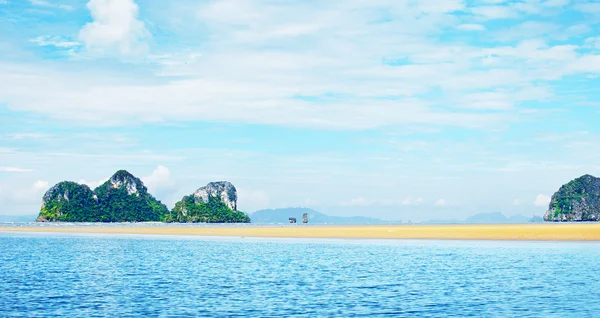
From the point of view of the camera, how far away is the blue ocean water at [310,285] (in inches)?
1245

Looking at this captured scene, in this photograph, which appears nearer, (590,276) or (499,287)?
(499,287)

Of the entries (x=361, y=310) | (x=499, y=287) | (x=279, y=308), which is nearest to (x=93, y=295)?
(x=279, y=308)

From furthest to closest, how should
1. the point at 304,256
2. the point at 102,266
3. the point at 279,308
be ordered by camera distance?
the point at 304,256, the point at 102,266, the point at 279,308

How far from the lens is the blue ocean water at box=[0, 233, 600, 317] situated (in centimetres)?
3162

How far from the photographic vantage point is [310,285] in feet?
137

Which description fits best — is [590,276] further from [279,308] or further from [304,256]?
[304,256]

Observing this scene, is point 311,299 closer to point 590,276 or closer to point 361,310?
point 361,310

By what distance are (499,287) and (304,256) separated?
3145 centimetres

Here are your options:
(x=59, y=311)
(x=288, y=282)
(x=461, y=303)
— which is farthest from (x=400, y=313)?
(x=59, y=311)

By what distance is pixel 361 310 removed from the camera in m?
31.1

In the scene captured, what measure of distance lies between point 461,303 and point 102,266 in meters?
38.1

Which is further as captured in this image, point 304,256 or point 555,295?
point 304,256

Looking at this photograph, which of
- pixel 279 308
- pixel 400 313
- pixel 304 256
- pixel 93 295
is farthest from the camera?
pixel 304 256

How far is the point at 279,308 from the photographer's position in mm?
32156
